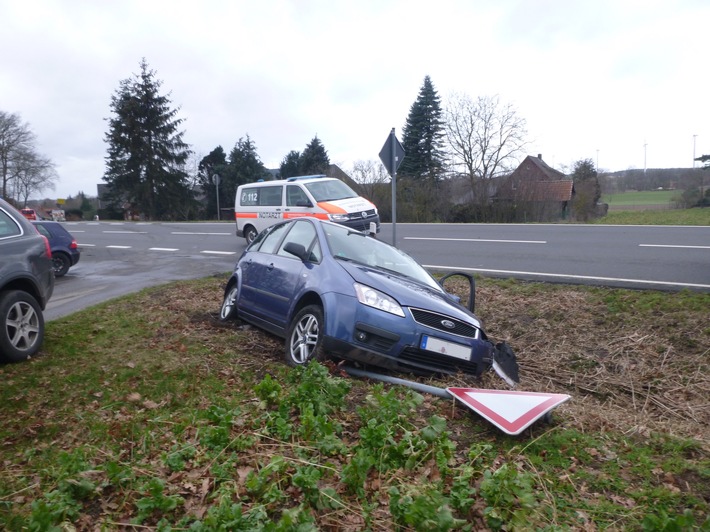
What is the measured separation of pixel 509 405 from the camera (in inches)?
154

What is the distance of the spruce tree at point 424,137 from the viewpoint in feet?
140

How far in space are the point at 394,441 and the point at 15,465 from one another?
2290 mm

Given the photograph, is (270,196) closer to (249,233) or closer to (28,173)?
(249,233)

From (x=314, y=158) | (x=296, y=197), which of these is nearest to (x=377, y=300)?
(x=296, y=197)

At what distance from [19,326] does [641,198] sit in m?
49.1

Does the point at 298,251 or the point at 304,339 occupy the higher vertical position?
the point at 298,251

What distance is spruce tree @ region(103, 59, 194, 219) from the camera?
4988cm

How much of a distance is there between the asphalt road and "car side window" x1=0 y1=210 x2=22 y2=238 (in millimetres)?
2459

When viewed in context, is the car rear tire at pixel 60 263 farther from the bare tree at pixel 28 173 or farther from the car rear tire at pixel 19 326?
the bare tree at pixel 28 173

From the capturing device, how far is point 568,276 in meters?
9.48

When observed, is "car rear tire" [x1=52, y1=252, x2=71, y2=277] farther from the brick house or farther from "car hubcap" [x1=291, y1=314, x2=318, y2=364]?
the brick house

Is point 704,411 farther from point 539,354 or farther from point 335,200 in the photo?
point 335,200

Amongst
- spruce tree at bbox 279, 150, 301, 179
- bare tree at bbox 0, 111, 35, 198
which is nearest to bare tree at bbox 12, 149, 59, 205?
bare tree at bbox 0, 111, 35, 198

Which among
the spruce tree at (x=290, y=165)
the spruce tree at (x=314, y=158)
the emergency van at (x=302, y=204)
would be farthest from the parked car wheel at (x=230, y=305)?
the spruce tree at (x=290, y=165)
